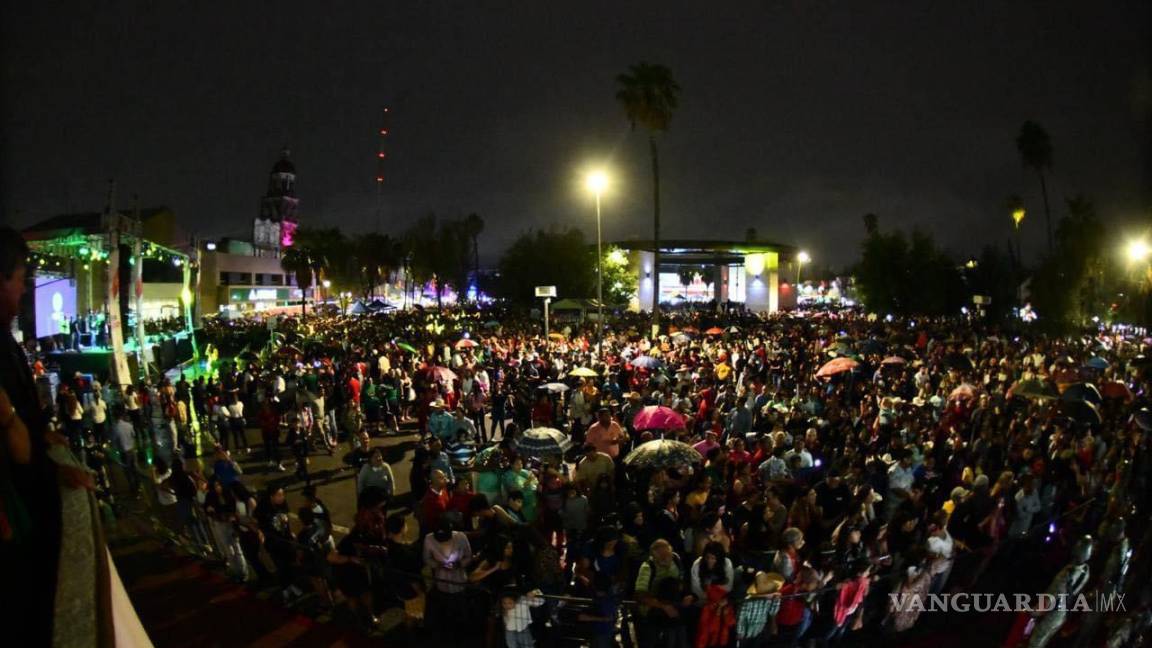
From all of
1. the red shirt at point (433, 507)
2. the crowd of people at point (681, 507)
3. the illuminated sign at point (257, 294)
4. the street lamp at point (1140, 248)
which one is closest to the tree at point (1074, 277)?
the street lamp at point (1140, 248)

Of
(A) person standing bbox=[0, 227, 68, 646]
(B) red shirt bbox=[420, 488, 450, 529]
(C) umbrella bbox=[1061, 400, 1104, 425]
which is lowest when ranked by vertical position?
(B) red shirt bbox=[420, 488, 450, 529]

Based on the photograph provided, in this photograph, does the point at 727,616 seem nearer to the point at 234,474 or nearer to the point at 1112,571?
the point at 1112,571

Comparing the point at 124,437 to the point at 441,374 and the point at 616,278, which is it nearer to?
the point at 441,374

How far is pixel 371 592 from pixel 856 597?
15.5 ft

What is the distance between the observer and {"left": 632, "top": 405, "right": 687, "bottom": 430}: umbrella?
10883 mm

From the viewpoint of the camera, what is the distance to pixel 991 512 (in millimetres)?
7762

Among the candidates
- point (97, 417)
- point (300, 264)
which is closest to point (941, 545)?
point (97, 417)

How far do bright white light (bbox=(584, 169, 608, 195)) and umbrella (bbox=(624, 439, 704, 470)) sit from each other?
13961mm

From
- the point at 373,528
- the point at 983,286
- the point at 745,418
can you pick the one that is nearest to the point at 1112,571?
the point at 745,418

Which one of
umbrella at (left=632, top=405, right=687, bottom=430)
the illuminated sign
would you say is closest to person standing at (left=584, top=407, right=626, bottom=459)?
umbrella at (left=632, top=405, right=687, bottom=430)

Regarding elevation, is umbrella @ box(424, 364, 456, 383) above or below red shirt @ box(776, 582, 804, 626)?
above

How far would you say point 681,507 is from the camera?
7.73 metres

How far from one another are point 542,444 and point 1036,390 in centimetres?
984

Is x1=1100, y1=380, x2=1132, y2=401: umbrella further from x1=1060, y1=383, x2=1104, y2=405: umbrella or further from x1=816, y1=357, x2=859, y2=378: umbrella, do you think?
x1=816, y1=357, x2=859, y2=378: umbrella
